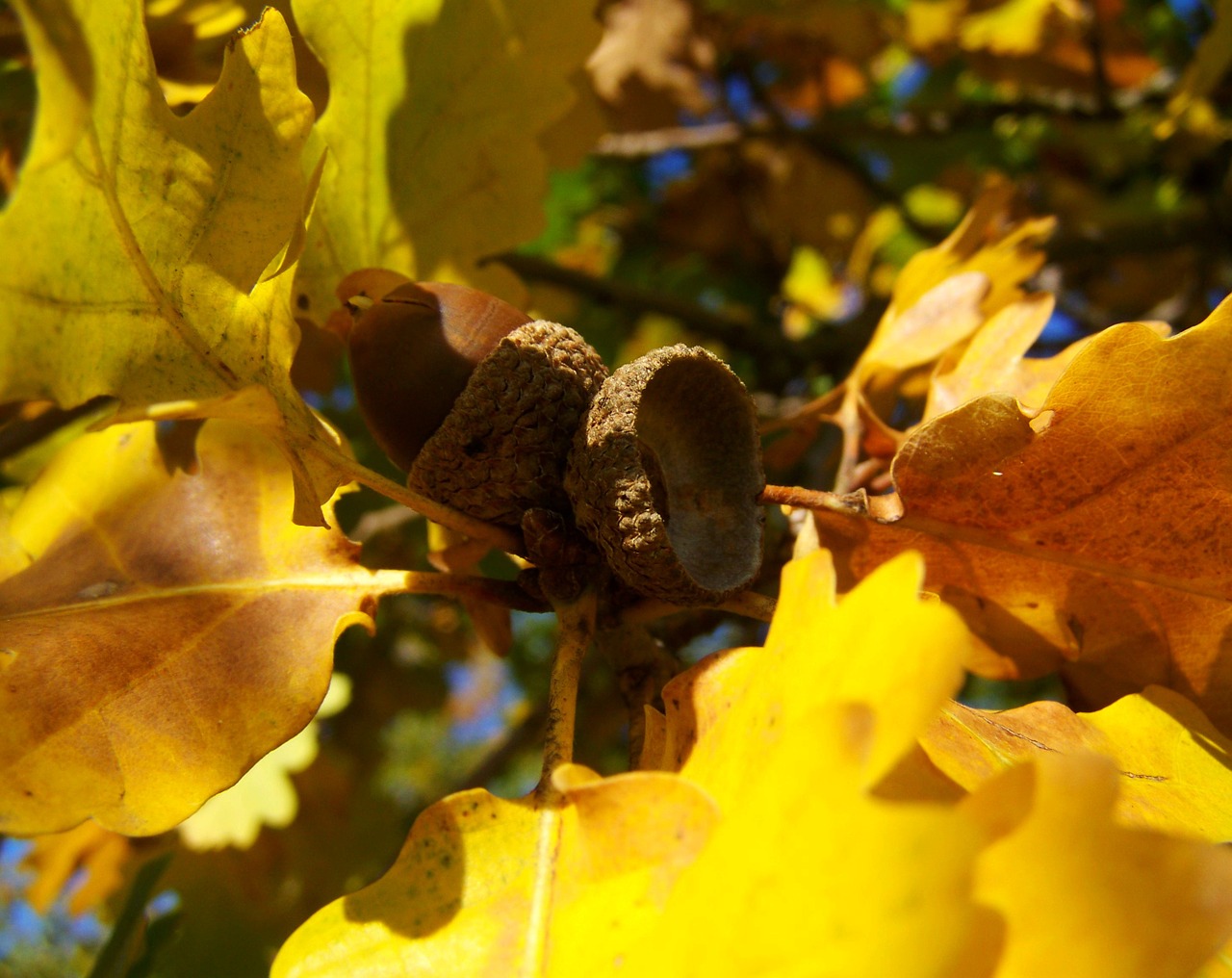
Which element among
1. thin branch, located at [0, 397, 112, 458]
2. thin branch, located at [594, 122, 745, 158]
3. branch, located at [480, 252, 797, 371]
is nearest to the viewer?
thin branch, located at [0, 397, 112, 458]

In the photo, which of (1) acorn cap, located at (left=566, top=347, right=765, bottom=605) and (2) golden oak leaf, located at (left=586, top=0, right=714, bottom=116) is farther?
(2) golden oak leaf, located at (left=586, top=0, right=714, bottom=116)

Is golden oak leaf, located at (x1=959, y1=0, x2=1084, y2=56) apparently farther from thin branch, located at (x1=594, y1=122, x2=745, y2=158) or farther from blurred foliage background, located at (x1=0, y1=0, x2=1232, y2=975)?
thin branch, located at (x1=594, y1=122, x2=745, y2=158)

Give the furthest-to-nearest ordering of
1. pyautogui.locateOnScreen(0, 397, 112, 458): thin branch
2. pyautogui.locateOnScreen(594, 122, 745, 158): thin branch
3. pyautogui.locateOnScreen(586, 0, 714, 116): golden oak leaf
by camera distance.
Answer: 1. pyautogui.locateOnScreen(586, 0, 714, 116): golden oak leaf
2. pyautogui.locateOnScreen(594, 122, 745, 158): thin branch
3. pyautogui.locateOnScreen(0, 397, 112, 458): thin branch

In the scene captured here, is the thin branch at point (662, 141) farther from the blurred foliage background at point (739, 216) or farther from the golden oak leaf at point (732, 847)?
the golden oak leaf at point (732, 847)

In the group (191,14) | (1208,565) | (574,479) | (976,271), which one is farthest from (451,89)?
(1208,565)

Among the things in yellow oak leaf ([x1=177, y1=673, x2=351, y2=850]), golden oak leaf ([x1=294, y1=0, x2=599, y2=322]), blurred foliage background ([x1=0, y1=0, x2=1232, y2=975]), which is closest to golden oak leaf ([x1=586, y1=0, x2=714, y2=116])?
blurred foliage background ([x1=0, y1=0, x2=1232, y2=975])

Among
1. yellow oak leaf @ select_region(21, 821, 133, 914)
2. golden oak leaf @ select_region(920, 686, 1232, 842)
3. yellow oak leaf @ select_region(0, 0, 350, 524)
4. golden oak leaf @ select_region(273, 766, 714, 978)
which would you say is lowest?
yellow oak leaf @ select_region(21, 821, 133, 914)

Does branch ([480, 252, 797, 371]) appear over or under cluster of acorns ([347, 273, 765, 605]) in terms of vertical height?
under

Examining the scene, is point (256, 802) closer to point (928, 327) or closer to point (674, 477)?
point (674, 477)
